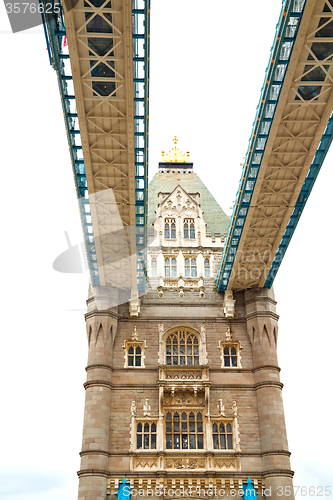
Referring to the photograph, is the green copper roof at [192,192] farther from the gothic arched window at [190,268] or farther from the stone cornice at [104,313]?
the stone cornice at [104,313]

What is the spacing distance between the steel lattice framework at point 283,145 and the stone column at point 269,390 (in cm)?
182

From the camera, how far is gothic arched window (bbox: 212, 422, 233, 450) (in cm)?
3559

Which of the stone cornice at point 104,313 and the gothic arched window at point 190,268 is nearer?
the stone cornice at point 104,313

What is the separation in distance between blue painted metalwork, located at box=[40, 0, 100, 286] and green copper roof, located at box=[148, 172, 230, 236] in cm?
1047

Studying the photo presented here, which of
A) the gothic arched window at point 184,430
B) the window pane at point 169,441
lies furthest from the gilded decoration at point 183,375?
the window pane at point 169,441

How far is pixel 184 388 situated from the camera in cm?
3694

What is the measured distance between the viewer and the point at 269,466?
3397 cm

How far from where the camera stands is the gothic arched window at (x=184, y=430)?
35.6m

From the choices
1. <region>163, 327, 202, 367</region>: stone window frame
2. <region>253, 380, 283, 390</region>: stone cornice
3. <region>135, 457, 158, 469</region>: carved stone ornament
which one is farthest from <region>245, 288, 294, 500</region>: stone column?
<region>135, 457, 158, 469</region>: carved stone ornament

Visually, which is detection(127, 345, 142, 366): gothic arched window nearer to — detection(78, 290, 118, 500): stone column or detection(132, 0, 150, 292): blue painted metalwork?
detection(78, 290, 118, 500): stone column

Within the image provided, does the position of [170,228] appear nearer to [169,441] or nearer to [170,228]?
[170,228]

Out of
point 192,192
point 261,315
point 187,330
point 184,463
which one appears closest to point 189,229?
point 192,192

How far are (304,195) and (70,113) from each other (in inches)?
607

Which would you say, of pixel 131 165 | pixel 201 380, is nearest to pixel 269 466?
pixel 201 380
